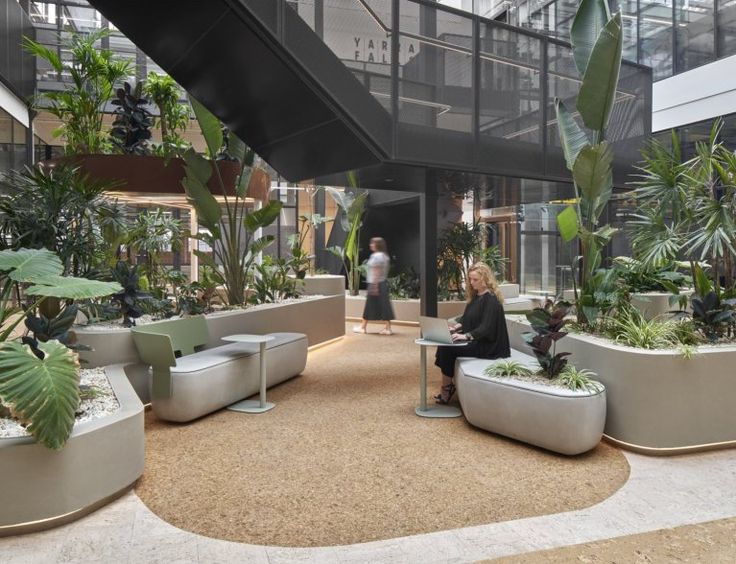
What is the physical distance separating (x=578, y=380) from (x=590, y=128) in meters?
2.45

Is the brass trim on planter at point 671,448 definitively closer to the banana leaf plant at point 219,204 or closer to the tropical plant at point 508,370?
the tropical plant at point 508,370

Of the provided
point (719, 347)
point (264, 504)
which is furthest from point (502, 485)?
point (719, 347)

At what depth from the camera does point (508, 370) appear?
4.63 metres

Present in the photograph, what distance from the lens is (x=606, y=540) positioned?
2.97 metres

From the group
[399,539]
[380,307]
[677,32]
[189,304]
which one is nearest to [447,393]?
A: [399,539]

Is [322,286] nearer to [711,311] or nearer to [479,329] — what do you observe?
[479,329]

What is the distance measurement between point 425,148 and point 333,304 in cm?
368

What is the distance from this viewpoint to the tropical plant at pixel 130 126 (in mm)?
8172

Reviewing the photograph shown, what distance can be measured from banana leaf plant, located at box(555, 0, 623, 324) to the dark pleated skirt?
192 inches

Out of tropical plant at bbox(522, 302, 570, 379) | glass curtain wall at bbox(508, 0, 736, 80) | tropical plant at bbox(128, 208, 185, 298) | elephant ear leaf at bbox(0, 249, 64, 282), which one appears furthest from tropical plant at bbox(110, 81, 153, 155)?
glass curtain wall at bbox(508, 0, 736, 80)

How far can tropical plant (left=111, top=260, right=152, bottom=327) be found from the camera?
5410 mm

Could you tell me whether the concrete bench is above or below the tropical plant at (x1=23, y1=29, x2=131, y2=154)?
below

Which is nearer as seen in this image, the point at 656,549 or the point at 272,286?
the point at 656,549

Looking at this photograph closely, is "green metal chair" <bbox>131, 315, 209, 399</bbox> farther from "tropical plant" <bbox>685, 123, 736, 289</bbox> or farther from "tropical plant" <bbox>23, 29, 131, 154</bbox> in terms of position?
"tropical plant" <bbox>685, 123, 736, 289</bbox>
